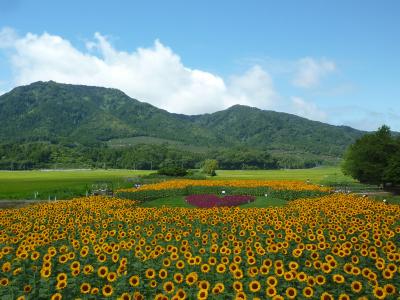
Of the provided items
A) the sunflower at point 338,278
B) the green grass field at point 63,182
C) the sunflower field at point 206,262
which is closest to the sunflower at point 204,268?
the sunflower field at point 206,262

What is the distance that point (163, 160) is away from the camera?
167 metres

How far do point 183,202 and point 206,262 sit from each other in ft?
80.8

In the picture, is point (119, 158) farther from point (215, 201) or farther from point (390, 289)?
point (390, 289)

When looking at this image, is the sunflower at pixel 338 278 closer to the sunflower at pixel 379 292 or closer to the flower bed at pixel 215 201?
the sunflower at pixel 379 292

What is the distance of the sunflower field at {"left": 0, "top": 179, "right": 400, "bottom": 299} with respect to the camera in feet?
24.0

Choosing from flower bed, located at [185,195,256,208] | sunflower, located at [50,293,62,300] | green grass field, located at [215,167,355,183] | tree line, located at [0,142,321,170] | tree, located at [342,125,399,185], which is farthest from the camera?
tree line, located at [0,142,321,170]

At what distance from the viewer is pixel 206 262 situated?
938cm

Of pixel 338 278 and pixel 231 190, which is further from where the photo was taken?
pixel 231 190

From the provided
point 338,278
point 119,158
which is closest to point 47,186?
point 338,278

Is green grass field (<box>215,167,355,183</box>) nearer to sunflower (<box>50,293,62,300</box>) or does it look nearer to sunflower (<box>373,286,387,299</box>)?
sunflower (<box>373,286,387,299</box>)

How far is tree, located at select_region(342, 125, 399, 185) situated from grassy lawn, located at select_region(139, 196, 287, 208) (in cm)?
2898

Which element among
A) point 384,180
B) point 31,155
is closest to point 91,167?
point 31,155

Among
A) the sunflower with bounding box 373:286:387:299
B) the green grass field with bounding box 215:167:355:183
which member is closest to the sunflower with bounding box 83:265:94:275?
the sunflower with bounding box 373:286:387:299

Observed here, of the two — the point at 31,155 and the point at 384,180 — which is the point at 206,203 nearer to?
the point at 384,180
